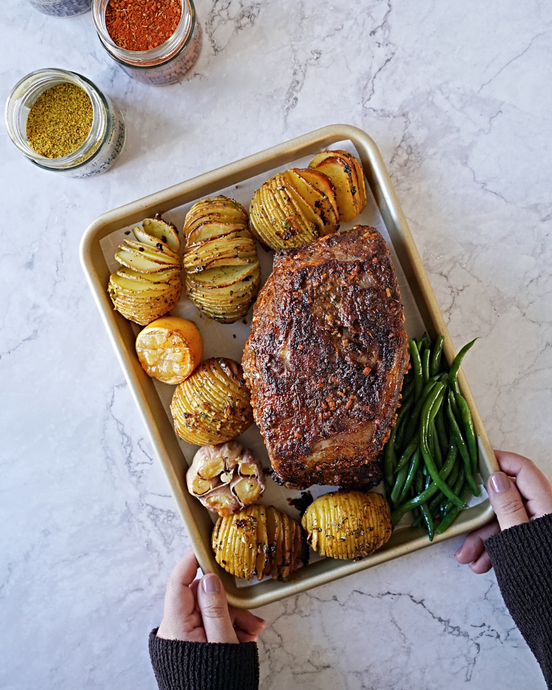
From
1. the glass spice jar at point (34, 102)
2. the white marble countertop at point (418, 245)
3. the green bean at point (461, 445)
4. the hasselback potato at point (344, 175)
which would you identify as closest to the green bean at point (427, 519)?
the green bean at point (461, 445)

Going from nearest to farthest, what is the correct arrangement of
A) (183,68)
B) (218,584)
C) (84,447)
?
(218,584), (183,68), (84,447)

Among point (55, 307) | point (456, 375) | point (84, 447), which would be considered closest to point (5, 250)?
point (55, 307)

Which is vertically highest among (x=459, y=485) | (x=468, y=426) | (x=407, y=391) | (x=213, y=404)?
(x=213, y=404)

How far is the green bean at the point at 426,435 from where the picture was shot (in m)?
2.33

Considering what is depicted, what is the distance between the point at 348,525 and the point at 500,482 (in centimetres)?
66

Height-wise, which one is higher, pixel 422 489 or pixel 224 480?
pixel 224 480

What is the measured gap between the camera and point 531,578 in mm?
2273

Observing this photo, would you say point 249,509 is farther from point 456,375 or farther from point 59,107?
point 59,107

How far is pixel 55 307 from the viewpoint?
274 cm

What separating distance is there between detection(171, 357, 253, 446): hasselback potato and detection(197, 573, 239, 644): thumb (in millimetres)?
587

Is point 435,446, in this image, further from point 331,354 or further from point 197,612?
point 197,612

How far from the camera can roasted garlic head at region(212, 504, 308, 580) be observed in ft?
7.64

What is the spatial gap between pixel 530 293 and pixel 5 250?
2.55m

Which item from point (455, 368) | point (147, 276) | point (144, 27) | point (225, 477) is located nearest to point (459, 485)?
point (455, 368)
